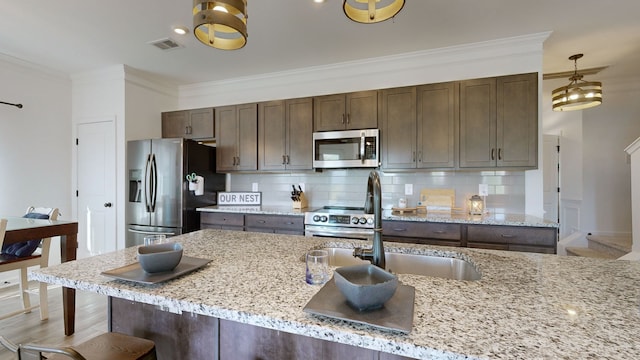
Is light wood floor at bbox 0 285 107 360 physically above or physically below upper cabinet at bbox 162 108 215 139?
below

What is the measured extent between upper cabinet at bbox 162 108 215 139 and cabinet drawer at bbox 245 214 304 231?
1390 millimetres

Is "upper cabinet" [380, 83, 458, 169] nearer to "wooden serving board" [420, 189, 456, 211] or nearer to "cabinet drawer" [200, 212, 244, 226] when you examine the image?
"wooden serving board" [420, 189, 456, 211]

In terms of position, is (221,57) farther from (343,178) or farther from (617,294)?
(617,294)

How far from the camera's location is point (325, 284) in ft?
3.19

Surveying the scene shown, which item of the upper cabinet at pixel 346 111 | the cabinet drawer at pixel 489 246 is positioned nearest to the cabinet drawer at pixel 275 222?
the upper cabinet at pixel 346 111

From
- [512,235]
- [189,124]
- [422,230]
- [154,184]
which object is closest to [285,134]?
[189,124]

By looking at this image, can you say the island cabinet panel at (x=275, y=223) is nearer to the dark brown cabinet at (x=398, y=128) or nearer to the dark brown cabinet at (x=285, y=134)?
the dark brown cabinet at (x=285, y=134)

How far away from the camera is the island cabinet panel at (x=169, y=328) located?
3.72 ft

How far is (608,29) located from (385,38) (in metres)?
2.09

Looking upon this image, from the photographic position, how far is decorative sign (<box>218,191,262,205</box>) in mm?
3969

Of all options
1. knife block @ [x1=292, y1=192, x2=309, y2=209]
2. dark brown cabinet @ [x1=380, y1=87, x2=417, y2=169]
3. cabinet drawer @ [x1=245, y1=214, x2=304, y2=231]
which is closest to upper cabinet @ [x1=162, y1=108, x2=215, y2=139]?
cabinet drawer @ [x1=245, y1=214, x2=304, y2=231]

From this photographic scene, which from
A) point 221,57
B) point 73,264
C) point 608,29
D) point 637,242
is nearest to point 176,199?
point 221,57

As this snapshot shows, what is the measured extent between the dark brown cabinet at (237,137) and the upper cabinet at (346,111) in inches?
34.9

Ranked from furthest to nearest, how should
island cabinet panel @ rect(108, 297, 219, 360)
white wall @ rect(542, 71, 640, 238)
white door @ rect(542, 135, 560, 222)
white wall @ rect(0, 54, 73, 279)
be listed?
white door @ rect(542, 135, 560, 222) < white wall @ rect(542, 71, 640, 238) < white wall @ rect(0, 54, 73, 279) < island cabinet panel @ rect(108, 297, 219, 360)
